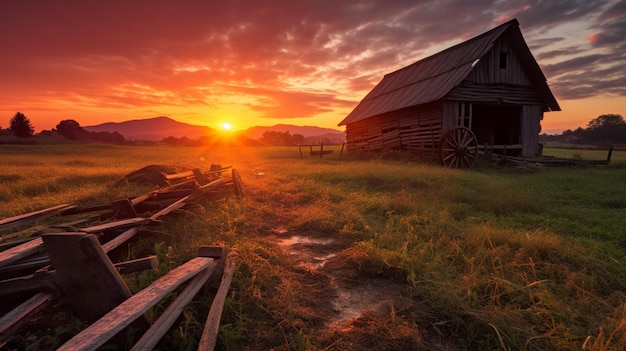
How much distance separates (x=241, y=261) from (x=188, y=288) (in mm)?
1037

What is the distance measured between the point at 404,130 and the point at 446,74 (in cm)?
398

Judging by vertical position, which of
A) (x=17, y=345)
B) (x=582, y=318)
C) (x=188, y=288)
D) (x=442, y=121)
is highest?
(x=442, y=121)

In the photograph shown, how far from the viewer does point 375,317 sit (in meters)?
2.77

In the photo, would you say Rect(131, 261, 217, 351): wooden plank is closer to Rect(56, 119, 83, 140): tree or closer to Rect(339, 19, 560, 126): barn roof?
Rect(339, 19, 560, 126): barn roof

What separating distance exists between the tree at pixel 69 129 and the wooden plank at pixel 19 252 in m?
68.7

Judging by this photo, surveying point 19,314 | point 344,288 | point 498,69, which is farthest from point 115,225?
point 498,69

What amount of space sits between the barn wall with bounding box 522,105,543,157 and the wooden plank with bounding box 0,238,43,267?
21758 mm

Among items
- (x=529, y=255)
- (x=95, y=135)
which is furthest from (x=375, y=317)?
(x=95, y=135)

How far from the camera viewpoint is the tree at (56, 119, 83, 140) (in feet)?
186

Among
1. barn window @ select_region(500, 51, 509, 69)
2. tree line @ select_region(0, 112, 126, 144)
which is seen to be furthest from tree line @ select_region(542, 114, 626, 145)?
tree line @ select_region(0, 112, 126, 144)

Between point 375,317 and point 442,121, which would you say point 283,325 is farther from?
point 442,121

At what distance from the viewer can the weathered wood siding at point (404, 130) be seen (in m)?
16.5

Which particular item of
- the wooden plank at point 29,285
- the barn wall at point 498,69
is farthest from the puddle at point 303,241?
the barn wall at point 498,69

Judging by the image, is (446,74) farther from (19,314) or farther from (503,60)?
(19,314)
